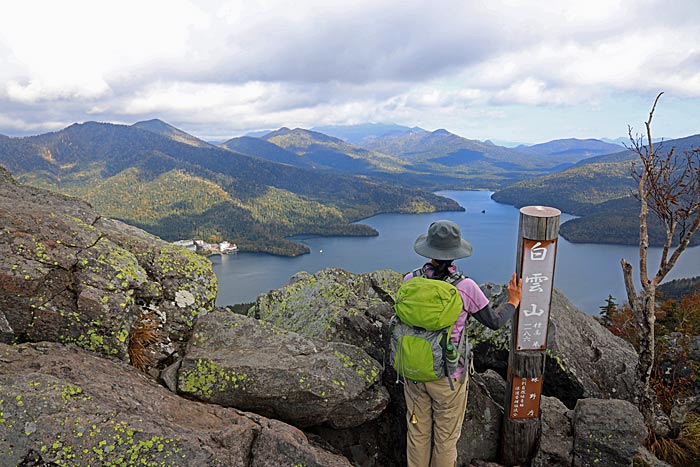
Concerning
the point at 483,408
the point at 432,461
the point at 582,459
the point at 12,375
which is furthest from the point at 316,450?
the point at 582,459

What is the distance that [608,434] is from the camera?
4957 mm

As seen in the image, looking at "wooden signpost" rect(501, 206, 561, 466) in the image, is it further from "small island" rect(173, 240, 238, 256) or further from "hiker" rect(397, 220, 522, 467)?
"small island" rect(173, 240, 238, 256)

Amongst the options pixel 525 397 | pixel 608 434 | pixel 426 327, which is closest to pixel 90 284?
pixel 426 327

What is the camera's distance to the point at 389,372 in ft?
17.8

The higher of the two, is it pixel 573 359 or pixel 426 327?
pixel 426 327

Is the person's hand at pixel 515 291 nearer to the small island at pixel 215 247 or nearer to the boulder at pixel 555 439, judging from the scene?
the boulder at pixel 555 439

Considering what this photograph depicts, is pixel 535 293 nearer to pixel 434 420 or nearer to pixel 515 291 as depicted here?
pixel 515 291

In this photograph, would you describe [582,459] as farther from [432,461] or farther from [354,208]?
[354,208]

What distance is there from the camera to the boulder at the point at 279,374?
4531 mm

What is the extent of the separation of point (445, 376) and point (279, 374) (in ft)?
5.85

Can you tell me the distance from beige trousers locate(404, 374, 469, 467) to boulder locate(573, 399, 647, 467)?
1700 mm

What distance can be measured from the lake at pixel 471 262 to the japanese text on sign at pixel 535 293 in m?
56.8

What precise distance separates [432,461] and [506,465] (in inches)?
50.7

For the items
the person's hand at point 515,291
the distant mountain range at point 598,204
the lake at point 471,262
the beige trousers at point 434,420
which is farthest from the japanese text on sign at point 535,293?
the distant mountain range at point 598,204
